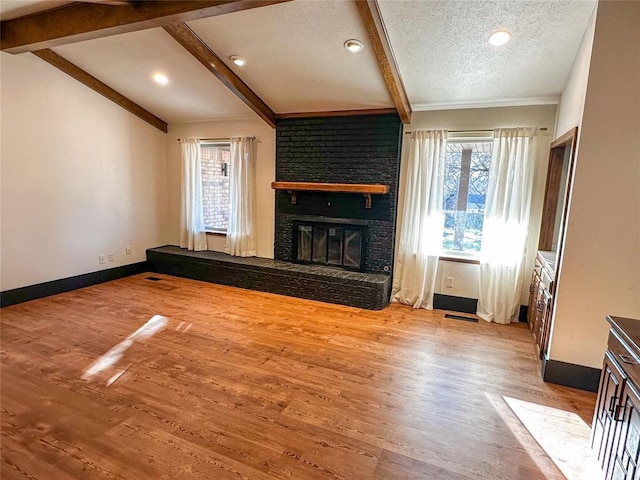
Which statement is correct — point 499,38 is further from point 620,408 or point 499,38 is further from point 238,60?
point 620,408

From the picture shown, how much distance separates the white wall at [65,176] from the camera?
3.64 metres

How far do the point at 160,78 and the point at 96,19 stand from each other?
1243 millimetres

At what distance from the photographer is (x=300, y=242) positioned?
4785mm

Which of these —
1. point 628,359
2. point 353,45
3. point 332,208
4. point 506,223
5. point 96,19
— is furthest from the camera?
point 332,208

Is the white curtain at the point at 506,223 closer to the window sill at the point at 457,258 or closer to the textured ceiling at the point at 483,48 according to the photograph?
the window sill at the point at 457,258

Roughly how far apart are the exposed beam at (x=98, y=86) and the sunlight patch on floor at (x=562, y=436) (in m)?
5.47

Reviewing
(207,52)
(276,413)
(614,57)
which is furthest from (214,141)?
(614,57)

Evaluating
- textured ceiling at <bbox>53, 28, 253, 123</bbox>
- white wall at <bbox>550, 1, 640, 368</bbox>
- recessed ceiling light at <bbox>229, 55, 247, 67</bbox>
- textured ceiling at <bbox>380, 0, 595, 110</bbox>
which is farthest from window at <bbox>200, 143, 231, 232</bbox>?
white wall at <bbox>550, 1, 640, 368</bbox>

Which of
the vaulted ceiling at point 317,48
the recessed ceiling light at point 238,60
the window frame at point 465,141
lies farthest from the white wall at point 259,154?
the window frame at point 465,141

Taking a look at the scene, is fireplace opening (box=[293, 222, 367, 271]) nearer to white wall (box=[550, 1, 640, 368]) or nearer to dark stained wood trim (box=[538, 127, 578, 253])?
dark stained wood trim (box=[538, 127, 578, 253])

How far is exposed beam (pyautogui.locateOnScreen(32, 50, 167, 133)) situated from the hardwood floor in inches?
108

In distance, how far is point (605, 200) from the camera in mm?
2312

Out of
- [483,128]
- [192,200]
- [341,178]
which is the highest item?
[483,128]

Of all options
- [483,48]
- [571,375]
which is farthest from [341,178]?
[571,375]
